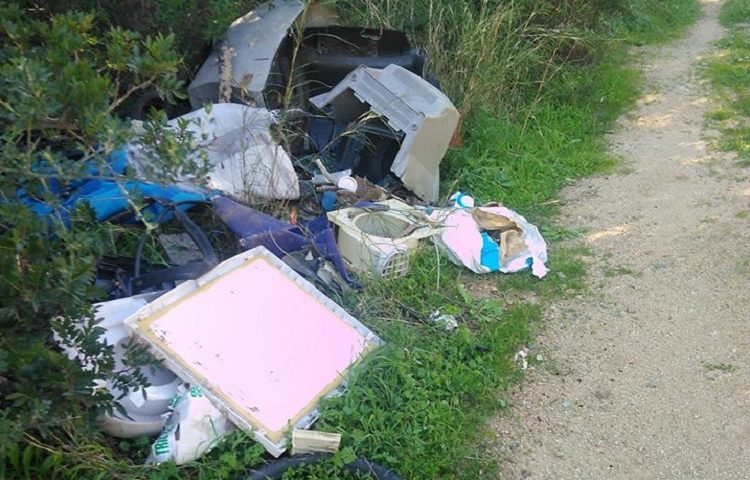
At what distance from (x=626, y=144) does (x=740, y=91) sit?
82.1 inches

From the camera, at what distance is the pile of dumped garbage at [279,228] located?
301 cm

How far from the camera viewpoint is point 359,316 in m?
3.69

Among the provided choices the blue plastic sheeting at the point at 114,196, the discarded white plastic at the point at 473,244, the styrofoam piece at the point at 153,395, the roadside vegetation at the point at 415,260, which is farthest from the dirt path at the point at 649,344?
the blue plastic sheeting at the point at 114,196

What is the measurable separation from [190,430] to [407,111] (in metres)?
2.76

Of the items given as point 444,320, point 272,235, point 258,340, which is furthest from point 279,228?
point 444,320

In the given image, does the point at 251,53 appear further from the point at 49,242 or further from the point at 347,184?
the point at 49,242

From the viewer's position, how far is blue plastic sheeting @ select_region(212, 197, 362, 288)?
385 cm

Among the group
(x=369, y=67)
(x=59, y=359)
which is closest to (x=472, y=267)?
(x=369, y=67)

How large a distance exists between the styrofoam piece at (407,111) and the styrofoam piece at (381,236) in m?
0.42

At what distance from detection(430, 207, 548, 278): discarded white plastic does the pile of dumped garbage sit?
1cm

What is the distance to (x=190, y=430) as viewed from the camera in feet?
9.20

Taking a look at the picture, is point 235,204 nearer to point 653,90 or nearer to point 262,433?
point 262,433

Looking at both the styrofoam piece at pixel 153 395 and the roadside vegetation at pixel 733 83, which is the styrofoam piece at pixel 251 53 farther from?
the roadside vegetation at pixel 733 83

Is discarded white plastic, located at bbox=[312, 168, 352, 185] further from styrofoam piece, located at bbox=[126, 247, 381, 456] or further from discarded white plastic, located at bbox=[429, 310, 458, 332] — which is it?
discarded white plastic, located at bbox=[429, 310, 458, 332]
